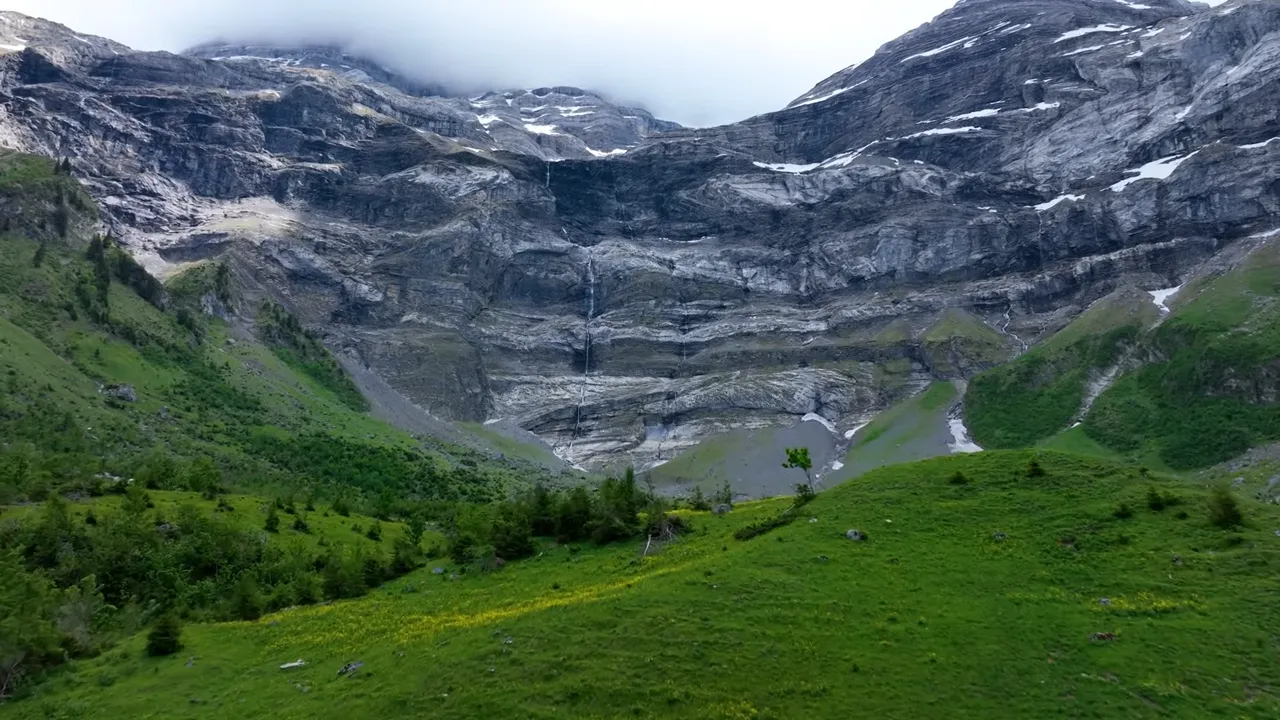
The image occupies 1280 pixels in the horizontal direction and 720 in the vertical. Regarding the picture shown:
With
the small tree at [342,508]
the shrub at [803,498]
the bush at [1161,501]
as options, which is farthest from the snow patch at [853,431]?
the bush at [1161,501]

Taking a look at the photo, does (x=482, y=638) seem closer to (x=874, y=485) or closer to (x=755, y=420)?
(x=874, y=485)

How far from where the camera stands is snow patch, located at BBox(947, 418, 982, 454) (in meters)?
159

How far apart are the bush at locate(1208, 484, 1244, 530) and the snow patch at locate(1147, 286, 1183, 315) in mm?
169987

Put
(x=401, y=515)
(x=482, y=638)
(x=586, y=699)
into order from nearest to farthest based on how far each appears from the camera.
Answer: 1. (x=586, y=699)
2. (x=482, y=638)
3. (x=401, y=515)

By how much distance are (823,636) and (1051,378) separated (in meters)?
164

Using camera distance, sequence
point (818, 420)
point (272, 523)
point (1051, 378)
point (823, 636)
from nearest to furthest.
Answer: point (823, 636), point (272, 523), point (1051, 378), point (818, 420)

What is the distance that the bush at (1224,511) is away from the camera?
33.2 m

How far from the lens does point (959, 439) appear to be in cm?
16525

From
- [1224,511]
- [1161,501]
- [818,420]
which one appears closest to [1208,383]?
[818,420]

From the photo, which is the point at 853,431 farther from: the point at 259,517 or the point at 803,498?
the point at 259,517

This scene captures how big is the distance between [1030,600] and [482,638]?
867 inches

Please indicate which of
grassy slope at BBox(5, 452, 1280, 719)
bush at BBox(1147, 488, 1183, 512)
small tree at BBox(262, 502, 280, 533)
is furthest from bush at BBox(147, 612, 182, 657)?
bush at BBox(1147, 488, 1183, 512)

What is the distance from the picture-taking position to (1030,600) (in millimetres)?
29750

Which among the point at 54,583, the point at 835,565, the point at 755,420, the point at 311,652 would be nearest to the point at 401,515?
the point at 54,583
